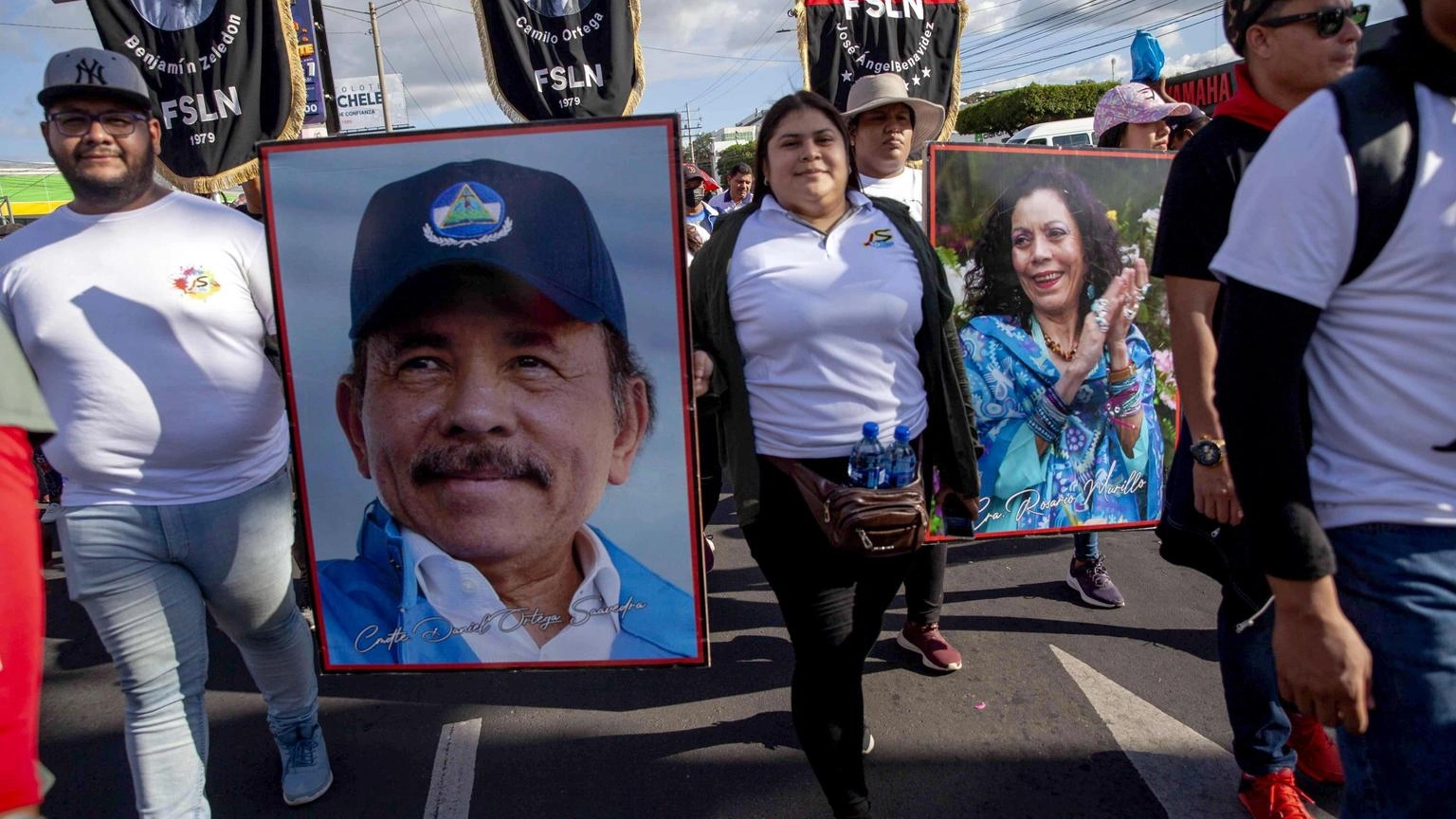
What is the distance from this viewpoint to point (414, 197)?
2041 millimetres

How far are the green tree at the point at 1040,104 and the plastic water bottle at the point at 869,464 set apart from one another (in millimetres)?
35672

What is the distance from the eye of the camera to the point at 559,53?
15.8 ft

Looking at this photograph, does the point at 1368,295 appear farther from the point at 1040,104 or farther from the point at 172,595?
the point at 1040,104

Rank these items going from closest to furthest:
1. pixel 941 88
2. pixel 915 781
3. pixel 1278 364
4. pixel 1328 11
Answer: pixel 1278 364, pixel 1328 11, pixel 915 781, pixel 941 88

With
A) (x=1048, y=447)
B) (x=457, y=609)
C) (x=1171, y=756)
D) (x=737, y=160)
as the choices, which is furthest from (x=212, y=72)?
(x=737, y=160)

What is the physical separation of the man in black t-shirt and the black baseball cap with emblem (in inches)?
96.4

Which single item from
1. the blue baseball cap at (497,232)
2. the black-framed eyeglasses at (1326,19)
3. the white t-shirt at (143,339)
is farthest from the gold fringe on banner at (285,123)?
the black-framed eyeglasses at (1326,19)

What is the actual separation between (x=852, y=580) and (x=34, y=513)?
1.62m

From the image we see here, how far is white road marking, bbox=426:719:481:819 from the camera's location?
2.60 m

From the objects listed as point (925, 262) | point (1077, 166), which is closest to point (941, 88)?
point (1077, 166)

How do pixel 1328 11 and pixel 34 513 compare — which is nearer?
pixel 34 513

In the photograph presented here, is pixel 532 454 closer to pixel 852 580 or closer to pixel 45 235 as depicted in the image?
pixel 852 580

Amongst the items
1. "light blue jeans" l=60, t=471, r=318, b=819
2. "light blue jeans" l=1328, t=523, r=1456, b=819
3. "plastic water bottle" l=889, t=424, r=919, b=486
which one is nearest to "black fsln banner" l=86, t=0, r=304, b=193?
"light blue jeans" l=60, t=471, r=318, b=819

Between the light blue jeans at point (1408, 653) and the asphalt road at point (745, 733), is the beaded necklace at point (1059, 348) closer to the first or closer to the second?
the asphalt road at point (745, 733)
